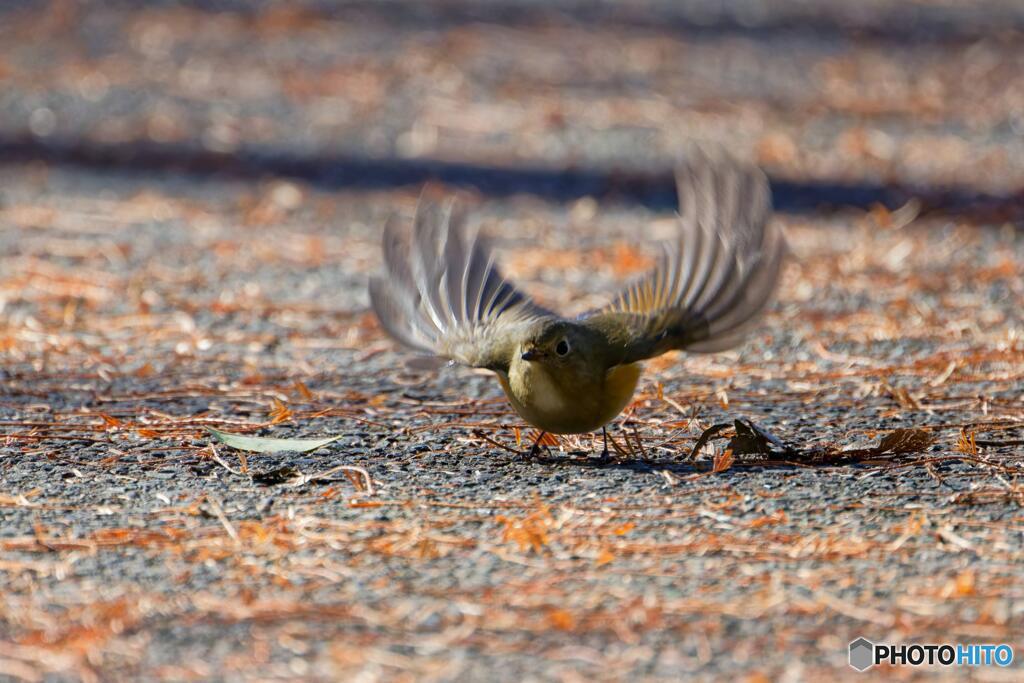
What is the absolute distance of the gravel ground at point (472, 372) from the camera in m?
3.15

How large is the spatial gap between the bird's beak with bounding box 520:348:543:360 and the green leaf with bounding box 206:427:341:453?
714 mm

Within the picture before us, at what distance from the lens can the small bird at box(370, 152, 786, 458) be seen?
4.07 metres

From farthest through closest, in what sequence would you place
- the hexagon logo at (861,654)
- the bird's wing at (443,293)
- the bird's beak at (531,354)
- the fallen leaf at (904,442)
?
the bird's wing at (443,293), the fallen leaf at (904,442), the bird's beak at (531,354), the hexagon logo at (861,654)

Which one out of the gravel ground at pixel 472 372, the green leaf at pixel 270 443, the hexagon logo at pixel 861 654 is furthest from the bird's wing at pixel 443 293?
the hexagon logo at pixel 861 654

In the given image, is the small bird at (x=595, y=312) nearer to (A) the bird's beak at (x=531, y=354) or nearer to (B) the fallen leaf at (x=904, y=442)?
(A) the bird's beak at (x=531, y=354)

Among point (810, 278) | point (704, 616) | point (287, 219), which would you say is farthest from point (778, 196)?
point (704, 616)

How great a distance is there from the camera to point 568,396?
159 inches

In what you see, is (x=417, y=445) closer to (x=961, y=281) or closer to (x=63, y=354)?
(x=63, y=354)

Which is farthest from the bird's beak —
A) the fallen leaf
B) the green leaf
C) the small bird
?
the fallen leaf

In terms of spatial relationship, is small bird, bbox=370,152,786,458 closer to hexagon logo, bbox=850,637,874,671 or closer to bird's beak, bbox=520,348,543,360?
bird's beak, bbox=520,348,543,360

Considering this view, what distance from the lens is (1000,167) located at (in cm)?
853

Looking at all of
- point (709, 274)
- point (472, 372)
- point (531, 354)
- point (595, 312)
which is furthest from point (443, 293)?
point (709, 274)

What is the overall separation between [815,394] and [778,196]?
3.33 m

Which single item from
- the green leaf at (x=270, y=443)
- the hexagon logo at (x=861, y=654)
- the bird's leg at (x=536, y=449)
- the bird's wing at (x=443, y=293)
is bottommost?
the hexagon logo at (x=861, y=654)
